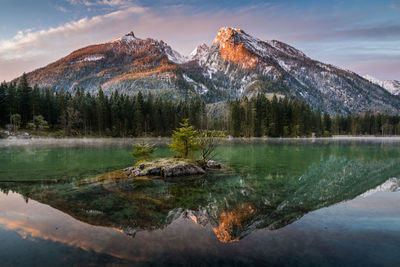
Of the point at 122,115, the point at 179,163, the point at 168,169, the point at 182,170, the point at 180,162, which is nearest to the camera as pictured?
the point at 168,169

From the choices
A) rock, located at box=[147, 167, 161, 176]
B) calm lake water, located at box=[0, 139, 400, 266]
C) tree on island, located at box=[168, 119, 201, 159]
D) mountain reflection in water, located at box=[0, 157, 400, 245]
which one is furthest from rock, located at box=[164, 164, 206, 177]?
tree on island, located at box=[168, 119, 201, 159]

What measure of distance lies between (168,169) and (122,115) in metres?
101

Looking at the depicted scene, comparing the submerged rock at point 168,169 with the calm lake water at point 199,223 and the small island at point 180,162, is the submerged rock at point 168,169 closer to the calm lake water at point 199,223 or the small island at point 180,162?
the small island at point 180,162

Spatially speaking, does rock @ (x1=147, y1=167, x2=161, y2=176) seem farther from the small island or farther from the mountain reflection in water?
the mountain reflection in water

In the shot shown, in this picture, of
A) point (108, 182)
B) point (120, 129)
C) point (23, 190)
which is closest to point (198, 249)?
point (108, 182)

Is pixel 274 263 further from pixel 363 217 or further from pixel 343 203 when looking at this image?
pixel 343 203

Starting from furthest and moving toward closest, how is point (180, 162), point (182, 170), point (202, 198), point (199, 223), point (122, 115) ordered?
point (122, 115) → point (180, 162) → point (182, 170) → point (202, 198) → point (199, 223)

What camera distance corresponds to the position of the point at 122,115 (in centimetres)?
11606

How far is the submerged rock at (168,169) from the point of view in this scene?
71.1 feet

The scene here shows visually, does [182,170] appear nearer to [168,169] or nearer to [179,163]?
[179,163]

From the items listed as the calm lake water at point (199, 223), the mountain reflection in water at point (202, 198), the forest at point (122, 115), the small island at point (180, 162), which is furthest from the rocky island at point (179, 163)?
the forest at point (122, 115)

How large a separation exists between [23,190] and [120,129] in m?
101

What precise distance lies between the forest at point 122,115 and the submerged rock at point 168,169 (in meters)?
89.9

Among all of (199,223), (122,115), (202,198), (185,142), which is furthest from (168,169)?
(122,115)
